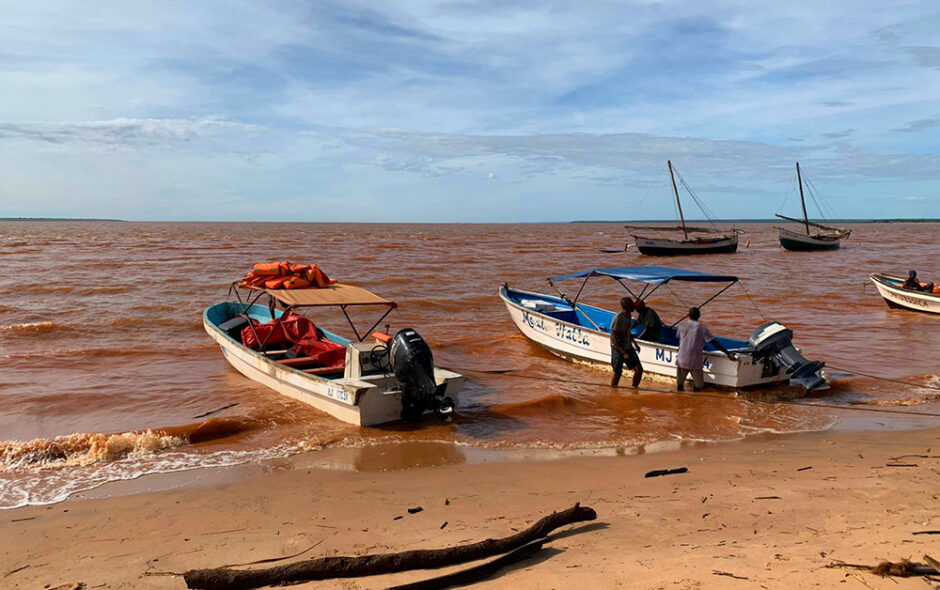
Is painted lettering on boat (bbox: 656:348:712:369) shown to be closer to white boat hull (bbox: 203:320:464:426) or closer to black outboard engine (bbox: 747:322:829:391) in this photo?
black outboard engine (bbox: 747:322:829:391)

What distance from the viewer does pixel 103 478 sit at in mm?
7480

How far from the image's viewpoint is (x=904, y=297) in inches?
801

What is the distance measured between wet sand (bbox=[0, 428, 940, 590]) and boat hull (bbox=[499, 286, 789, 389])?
258cm

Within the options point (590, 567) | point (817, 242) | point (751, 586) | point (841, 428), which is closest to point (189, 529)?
point (590, 567)

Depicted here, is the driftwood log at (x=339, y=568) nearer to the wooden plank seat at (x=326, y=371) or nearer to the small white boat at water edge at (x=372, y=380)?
the small white boat at water edge at (x=372, y=380)

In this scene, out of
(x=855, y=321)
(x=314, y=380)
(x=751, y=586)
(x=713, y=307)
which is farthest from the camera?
(x=713, y=307)

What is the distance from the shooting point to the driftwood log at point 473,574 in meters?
4.14

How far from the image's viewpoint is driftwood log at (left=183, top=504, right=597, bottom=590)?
14.2 ft

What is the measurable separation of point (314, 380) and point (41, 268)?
95.4ft

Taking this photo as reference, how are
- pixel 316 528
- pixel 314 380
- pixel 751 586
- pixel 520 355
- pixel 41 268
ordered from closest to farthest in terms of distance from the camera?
1. pixel 751 586
2. pixel 316 528
3. pixel 314 380
4. pixel 520 355
5. pixel 41 268

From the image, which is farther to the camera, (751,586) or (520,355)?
(520,355)

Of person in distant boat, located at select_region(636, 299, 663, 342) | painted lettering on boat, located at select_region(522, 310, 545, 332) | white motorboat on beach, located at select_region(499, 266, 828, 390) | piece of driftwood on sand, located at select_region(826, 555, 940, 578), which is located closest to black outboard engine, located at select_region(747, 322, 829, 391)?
white motorboat on beach, located at select_region(499, 266, 828, 390)

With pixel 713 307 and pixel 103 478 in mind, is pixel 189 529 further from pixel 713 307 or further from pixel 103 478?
pixel 713 307

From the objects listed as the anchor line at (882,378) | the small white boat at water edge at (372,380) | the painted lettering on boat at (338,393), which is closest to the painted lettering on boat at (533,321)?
the small white boat at water edge at (372,380)
